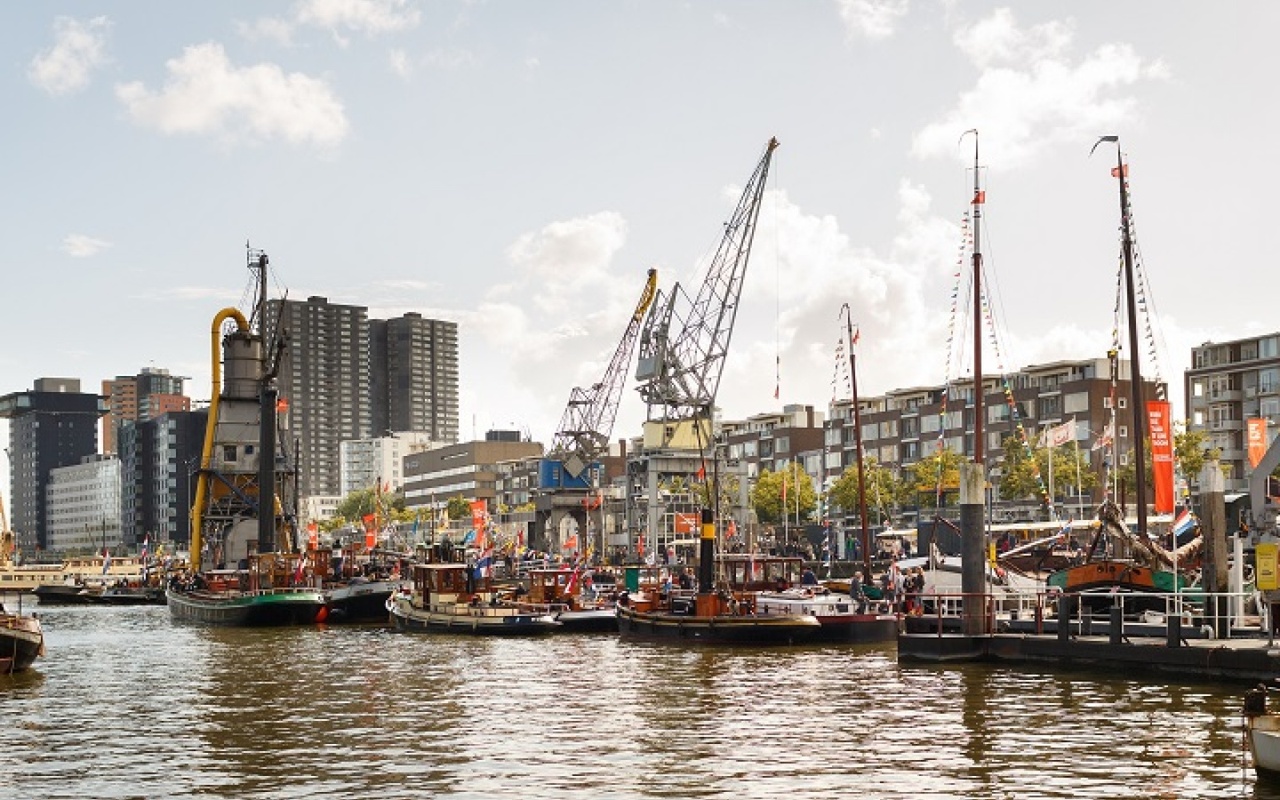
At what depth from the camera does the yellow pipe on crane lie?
462ft

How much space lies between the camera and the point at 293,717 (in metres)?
48.3

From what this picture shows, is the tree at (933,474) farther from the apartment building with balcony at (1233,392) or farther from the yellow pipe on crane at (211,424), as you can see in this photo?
the yellow pipe on crane at (211,424)

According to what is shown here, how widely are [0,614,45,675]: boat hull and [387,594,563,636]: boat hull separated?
2756cm

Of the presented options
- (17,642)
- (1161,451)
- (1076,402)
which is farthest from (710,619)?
(1076,402)

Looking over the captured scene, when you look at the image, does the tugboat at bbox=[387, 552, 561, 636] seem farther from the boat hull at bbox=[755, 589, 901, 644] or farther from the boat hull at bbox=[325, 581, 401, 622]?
the boat hull at bbox=[755, 589, 901, 644]

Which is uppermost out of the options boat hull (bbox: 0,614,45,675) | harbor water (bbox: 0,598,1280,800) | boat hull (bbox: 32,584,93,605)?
boat hull (bbox: 0,614,45,675)

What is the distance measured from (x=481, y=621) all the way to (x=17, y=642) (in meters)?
29.5

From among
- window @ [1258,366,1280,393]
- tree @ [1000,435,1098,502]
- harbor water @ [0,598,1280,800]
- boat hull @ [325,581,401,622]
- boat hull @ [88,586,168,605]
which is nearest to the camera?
harbor water @ [0,598,1280,800]

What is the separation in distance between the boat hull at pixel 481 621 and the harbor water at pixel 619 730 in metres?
15.3

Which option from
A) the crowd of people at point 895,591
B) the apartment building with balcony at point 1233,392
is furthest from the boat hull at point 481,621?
the apartment building with balcony at point 1233,392

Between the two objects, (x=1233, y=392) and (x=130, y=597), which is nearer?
(x=130, y=597)

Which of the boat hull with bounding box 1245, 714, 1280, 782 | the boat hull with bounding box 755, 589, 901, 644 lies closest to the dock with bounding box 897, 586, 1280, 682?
the boat hull with bounding box 755, 589, 901, 644

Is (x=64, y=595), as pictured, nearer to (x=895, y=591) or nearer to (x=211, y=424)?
(x=211, y=424)

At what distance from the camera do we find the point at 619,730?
43875 mm
